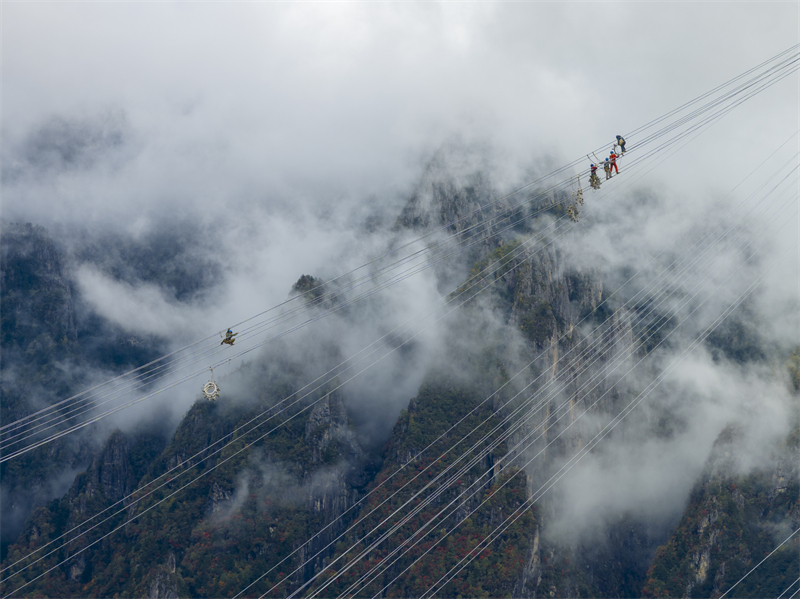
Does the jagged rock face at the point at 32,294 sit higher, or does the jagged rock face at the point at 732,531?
the jagged rock face at the point at 32,294

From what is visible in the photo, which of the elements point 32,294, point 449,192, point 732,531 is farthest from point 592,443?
point 32,294

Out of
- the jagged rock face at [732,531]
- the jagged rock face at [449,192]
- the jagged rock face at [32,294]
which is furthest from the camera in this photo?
the jagged rock face at [32,294]

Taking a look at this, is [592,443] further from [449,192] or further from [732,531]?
[449,192]

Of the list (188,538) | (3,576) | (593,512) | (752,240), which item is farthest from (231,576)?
(752,240)

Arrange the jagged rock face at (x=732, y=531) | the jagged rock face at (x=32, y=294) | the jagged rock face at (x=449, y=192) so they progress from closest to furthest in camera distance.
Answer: the jagged rock face at (x=732, y=531), the jagged rock face at (x=449, y=192), the jagged rock face at (x=32, y=294)

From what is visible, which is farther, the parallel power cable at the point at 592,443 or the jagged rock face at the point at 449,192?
the jagged rock face at the point at 449,192

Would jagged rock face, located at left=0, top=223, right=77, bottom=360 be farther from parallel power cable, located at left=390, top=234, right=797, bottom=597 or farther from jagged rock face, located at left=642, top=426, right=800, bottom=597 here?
jagged rock face, located at left=642, top=426, right=800, bottom=597

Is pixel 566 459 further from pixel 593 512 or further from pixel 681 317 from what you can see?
pixel 681 317

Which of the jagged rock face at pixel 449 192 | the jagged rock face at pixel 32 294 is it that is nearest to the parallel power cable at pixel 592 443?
the jagged rock face at pixel 449 192

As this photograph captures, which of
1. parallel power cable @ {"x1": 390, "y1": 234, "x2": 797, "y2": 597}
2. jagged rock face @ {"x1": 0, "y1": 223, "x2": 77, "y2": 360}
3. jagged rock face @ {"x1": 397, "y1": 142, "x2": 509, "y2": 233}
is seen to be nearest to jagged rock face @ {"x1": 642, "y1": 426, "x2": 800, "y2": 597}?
parallel power cable @ {"x1": 390, "y1": 234, "x2": 797, "y2": 597}

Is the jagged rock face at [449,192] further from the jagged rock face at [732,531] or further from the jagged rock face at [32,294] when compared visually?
the jagged rock face at [32,294]

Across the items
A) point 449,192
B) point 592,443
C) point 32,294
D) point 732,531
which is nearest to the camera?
point 732,531
